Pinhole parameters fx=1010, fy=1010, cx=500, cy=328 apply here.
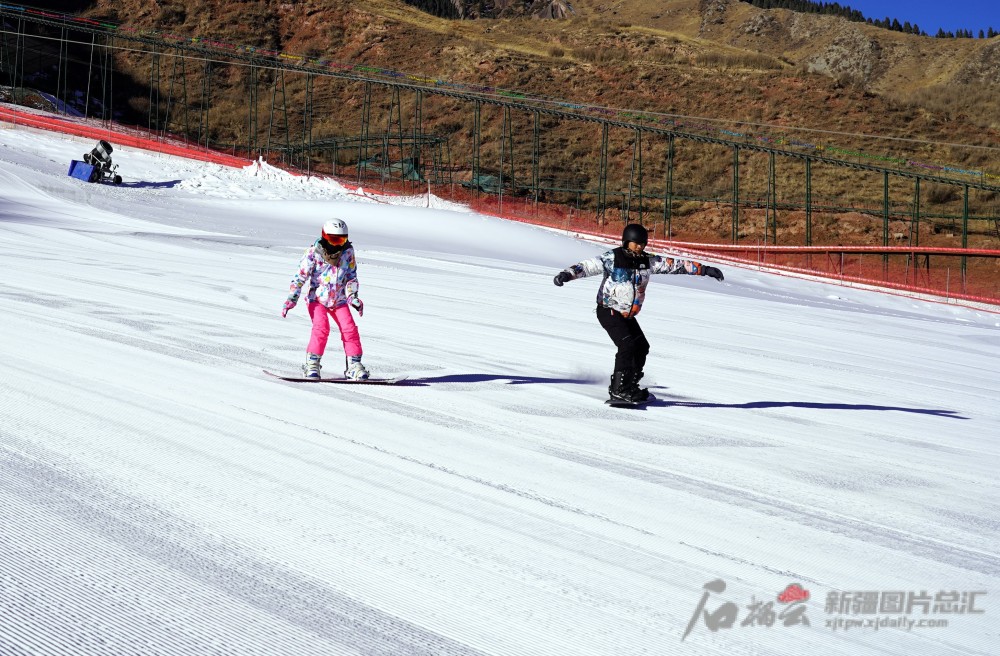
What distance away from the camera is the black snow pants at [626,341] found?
844 cm

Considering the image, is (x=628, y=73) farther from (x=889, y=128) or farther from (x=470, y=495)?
(x=470, y=495)

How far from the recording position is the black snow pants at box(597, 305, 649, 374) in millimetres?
8438

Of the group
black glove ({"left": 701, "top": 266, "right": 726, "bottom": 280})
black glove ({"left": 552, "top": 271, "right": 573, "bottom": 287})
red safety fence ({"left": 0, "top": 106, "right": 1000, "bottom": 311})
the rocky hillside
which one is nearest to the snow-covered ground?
black glove ({"left": 552, "top": 271, "right": 573, "bottom": 287})

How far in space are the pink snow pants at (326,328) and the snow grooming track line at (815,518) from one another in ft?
9.04

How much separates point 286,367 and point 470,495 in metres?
4.18

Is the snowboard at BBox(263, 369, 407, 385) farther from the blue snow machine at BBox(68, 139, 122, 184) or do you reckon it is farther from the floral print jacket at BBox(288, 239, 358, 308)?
the blue snow machine at BBox(68, 139, 122, 184)

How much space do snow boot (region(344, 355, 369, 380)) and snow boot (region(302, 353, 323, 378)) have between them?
246 mm

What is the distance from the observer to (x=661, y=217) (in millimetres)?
51250

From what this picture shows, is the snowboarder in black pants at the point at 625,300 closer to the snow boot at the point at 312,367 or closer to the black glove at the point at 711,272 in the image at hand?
the black glove at the point at 711,272

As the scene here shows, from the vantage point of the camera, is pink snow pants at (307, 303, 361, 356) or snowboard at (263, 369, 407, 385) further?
pink snow pants at (307, 303, 361, 356)

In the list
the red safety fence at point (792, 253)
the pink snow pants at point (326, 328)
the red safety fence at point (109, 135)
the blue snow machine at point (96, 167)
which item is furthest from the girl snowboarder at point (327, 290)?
the red safety fence at point (109, 135)

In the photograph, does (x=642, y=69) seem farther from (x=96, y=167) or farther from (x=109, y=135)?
(x=96, y=167)

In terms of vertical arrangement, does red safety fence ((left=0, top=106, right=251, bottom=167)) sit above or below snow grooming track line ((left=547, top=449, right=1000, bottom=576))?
above

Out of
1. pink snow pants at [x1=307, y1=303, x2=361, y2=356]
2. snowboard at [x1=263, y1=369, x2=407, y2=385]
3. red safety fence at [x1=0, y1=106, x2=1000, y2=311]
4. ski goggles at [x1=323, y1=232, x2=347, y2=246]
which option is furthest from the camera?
red safety fence at [x1=0, y1=106, x2=1000, y2=311]
